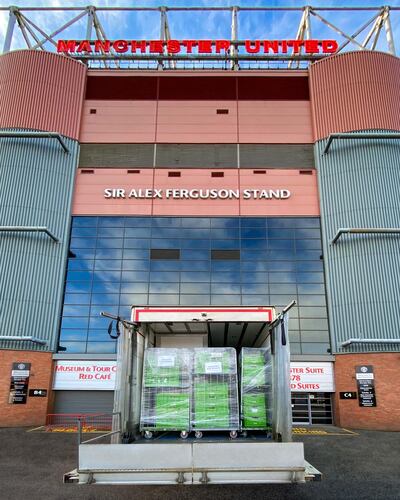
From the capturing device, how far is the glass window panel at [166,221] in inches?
909

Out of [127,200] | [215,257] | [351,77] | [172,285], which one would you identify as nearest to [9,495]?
[172,285]

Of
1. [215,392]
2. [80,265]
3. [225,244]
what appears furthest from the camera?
[225,244]

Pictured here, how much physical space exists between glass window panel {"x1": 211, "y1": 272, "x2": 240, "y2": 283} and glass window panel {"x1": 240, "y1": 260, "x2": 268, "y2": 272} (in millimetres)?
602

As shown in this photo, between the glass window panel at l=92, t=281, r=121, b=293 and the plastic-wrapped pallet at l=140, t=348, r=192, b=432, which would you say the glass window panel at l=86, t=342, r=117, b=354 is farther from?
the plastic-wrapped pallet at l=140, t=348, r=192, b=432

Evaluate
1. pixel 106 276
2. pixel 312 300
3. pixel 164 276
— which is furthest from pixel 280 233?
pixel 106 276

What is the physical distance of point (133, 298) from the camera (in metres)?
21.6

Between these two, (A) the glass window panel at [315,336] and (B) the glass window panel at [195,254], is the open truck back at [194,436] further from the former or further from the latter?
(B) the glass window panel at [195,254]

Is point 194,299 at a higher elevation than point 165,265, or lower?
lower

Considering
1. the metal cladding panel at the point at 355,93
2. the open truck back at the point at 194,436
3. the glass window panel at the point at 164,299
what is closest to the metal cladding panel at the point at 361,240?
the metal cladding panel at the point at 355,93

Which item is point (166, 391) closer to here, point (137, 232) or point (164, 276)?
point (164, 276)

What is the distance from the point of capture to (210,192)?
2347cm

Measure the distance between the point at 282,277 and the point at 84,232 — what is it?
11332 mm

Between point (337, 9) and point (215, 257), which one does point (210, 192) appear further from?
point (337, 9)

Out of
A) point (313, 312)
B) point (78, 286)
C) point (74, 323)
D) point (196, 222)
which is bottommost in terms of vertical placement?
point (74, 323)
